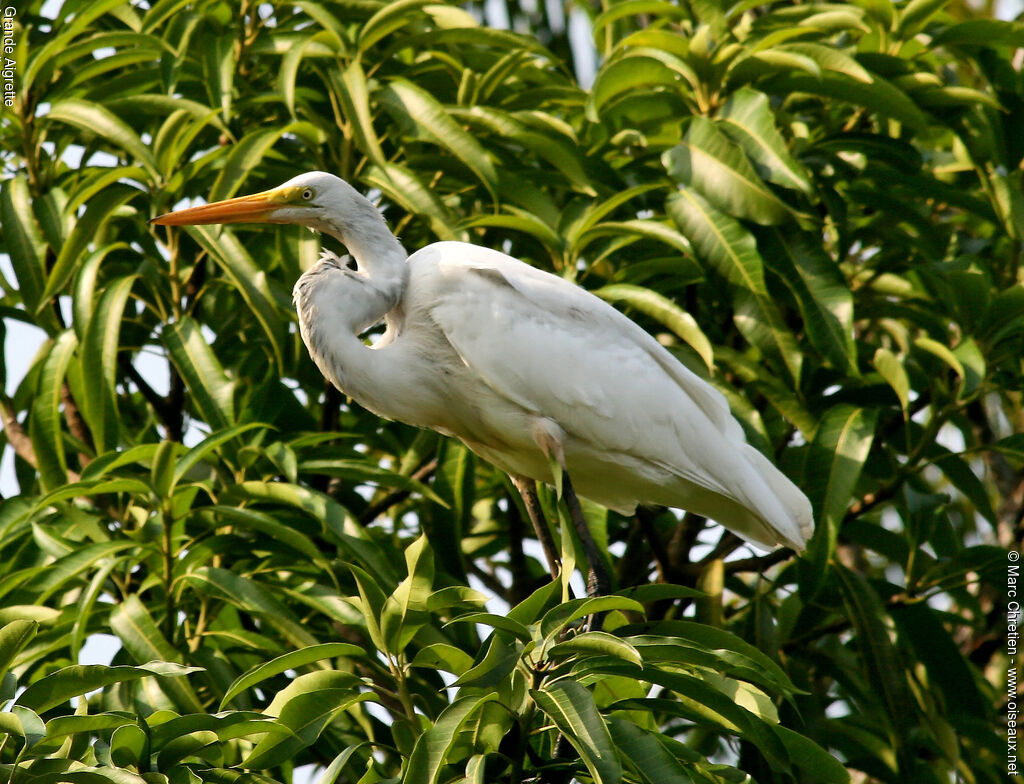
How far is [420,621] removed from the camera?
2.17 meters

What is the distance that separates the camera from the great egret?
303 centimetres

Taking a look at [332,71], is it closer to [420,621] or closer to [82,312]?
[82,312]

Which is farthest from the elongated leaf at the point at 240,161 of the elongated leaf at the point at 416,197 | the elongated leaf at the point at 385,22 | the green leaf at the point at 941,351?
the green leaf at the point at 941,351

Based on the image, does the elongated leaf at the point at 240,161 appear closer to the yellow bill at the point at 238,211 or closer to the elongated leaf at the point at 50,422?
the yellow bill at the point at 238,211

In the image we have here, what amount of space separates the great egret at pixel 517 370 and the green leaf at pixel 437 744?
104 cm

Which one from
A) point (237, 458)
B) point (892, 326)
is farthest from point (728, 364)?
point (237, 458)

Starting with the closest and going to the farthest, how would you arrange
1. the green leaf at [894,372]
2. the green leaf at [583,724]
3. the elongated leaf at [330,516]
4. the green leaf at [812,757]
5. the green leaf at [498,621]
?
1. the green leaf at [583,724]
2. the green leaf at [498,621]
3. the green leaf at [812,757]
4. the elongated leaf at [330,516]
5. the green leaf at [894,372]

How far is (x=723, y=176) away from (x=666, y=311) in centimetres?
43

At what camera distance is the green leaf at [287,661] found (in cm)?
205

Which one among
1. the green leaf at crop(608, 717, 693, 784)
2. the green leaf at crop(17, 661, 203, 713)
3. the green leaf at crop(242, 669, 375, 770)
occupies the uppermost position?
the green leaf at crop(17, 661, 203, 713)

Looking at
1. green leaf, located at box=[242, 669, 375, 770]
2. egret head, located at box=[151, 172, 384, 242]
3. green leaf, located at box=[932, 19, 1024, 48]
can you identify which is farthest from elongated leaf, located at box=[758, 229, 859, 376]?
green leaf, located at box=[242, 669, 375, 770]

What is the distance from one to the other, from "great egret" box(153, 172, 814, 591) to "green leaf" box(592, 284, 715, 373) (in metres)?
0.06

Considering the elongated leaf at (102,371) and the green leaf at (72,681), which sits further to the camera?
the elongated leaf at (102,371)

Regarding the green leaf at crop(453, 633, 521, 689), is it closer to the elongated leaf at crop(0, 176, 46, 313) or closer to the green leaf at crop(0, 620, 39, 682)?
the green leaf at crop(0, 620, 39, 682)
